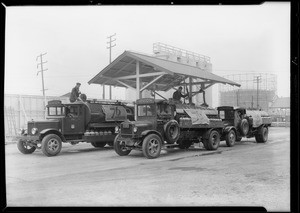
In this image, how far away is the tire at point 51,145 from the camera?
39.5ft

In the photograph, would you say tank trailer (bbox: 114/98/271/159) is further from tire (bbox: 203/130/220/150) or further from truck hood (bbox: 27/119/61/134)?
truck hood (bbox: 27/119/61/134)

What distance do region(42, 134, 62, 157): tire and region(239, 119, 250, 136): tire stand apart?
8812 mm

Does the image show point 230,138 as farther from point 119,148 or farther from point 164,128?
point 119,148

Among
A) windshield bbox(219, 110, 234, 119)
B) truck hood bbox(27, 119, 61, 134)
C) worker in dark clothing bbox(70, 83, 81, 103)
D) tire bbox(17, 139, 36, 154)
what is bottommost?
tire bbox(17, 139, 36, 154)

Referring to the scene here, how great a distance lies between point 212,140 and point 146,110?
138 inches

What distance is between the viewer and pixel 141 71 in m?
16.5

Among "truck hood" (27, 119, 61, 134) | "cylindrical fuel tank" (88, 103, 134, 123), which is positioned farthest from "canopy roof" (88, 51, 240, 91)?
"truck hood" (27, 119, 61, 134)

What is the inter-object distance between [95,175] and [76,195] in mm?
2119

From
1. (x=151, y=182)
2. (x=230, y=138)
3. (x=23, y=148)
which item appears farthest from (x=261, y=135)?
(x=23, y=148)

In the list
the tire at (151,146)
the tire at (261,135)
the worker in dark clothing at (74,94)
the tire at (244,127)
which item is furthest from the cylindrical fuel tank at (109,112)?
the tire at (261,135)

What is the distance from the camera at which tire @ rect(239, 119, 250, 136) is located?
626 inches

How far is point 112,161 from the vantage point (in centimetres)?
1083
